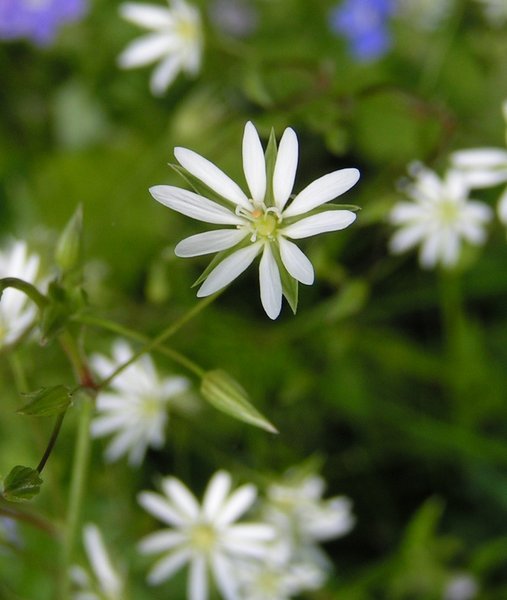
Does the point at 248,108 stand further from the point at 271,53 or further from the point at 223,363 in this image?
the point at 223,363

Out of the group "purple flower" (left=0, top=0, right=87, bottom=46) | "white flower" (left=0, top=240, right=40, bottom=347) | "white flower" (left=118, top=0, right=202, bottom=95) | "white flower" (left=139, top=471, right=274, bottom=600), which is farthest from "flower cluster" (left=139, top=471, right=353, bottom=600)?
"purple flower" (left=0, top=0, right=87, bottom=46)

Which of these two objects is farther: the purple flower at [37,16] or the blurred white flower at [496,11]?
the purple flower at [37,16]

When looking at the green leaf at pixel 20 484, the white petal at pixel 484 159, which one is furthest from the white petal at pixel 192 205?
the white petal at pixel 484 159

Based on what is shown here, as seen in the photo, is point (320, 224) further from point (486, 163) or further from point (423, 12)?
point (423, 12)

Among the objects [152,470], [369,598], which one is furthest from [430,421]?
[152,470]

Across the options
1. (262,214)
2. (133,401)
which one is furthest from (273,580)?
(262,214)

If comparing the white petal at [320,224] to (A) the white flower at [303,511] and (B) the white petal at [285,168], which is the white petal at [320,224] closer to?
(B) the white petal at [285,168]

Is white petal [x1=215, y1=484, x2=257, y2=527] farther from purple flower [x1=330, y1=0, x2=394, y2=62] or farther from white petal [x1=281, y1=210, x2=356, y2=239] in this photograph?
purple flower [x1=330, y1=0, x2=394, y2=62]
